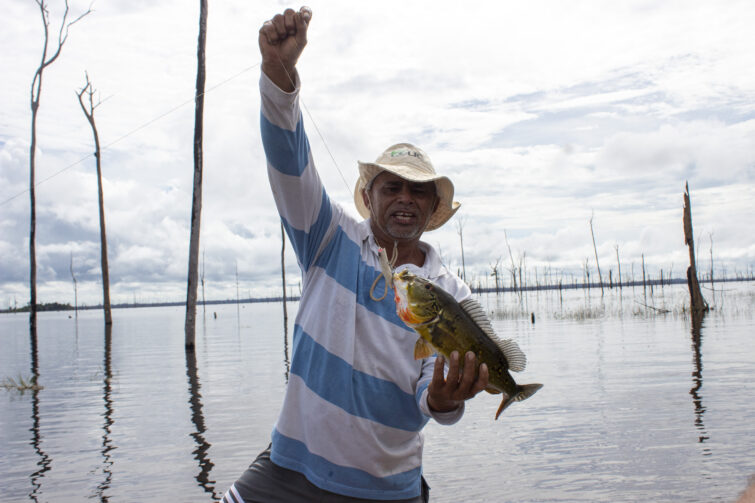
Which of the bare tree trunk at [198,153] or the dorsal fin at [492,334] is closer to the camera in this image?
the dorsal fin at [492,334]

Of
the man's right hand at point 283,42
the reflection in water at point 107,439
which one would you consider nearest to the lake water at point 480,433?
the reflection in water at point 107,439

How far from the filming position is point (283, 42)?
2627mm

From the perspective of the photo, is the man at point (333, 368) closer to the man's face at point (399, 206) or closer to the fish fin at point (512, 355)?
the man's face at point (399, 206)

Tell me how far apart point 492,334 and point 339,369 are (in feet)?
2.29

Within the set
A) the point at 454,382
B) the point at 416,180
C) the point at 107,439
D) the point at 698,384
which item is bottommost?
the point at 698,384

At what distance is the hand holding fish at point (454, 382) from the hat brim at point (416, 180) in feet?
3.18

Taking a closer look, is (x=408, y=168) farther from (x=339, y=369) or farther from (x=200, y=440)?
(x=200, y=440)

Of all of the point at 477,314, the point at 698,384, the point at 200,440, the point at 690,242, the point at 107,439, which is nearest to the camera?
the point at 477,314

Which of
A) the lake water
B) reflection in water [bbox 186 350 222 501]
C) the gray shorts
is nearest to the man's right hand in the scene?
the gray shorts

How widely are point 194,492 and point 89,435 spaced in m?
3.76

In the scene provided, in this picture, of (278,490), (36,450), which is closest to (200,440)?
(36,450)

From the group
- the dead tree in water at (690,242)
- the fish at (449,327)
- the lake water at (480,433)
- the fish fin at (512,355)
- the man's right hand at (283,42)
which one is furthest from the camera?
the dead tree in water at (690,242)

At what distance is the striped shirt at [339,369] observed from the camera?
2656 millimetres

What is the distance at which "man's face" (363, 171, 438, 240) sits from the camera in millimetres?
3086
